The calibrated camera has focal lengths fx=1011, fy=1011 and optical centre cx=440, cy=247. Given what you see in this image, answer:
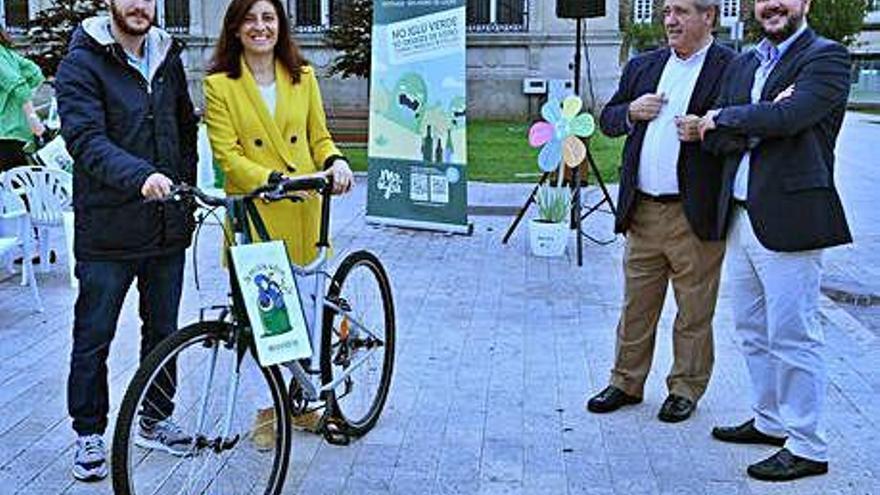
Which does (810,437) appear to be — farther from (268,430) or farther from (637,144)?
(268,430)

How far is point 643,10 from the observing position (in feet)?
127

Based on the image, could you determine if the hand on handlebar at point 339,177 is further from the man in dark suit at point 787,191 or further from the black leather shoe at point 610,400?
the black leather shoe at point 610,400

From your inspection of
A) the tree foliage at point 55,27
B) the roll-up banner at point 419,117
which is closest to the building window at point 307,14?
the tree foliage at point 55,27

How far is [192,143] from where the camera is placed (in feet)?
12.1

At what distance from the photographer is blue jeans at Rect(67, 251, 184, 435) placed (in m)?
3.45

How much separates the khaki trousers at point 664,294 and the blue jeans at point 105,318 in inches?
72.7

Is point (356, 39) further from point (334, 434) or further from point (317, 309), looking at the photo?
point (317, 309)

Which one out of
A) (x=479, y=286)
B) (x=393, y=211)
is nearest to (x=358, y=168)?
(x=393, y=211)

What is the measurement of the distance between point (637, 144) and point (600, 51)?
16.9 meters

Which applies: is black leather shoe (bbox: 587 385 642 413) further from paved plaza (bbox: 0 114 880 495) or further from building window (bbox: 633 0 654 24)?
building window (bbox: 633 0 654 24)

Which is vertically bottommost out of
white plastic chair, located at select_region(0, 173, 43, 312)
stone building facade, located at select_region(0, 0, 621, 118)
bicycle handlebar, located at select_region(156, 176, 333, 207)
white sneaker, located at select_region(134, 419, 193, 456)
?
white sneaker, located at select_region(134, 419, 193, 456)

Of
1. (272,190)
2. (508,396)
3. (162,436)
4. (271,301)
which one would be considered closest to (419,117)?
(508,396)

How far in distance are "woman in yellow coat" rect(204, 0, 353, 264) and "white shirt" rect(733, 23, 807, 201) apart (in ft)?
4.62

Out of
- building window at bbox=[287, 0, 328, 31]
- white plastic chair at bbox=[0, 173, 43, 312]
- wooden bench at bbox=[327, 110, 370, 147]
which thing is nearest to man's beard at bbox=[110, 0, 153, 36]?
white plastic chair at bbox=[0, 173, 43, 312]
